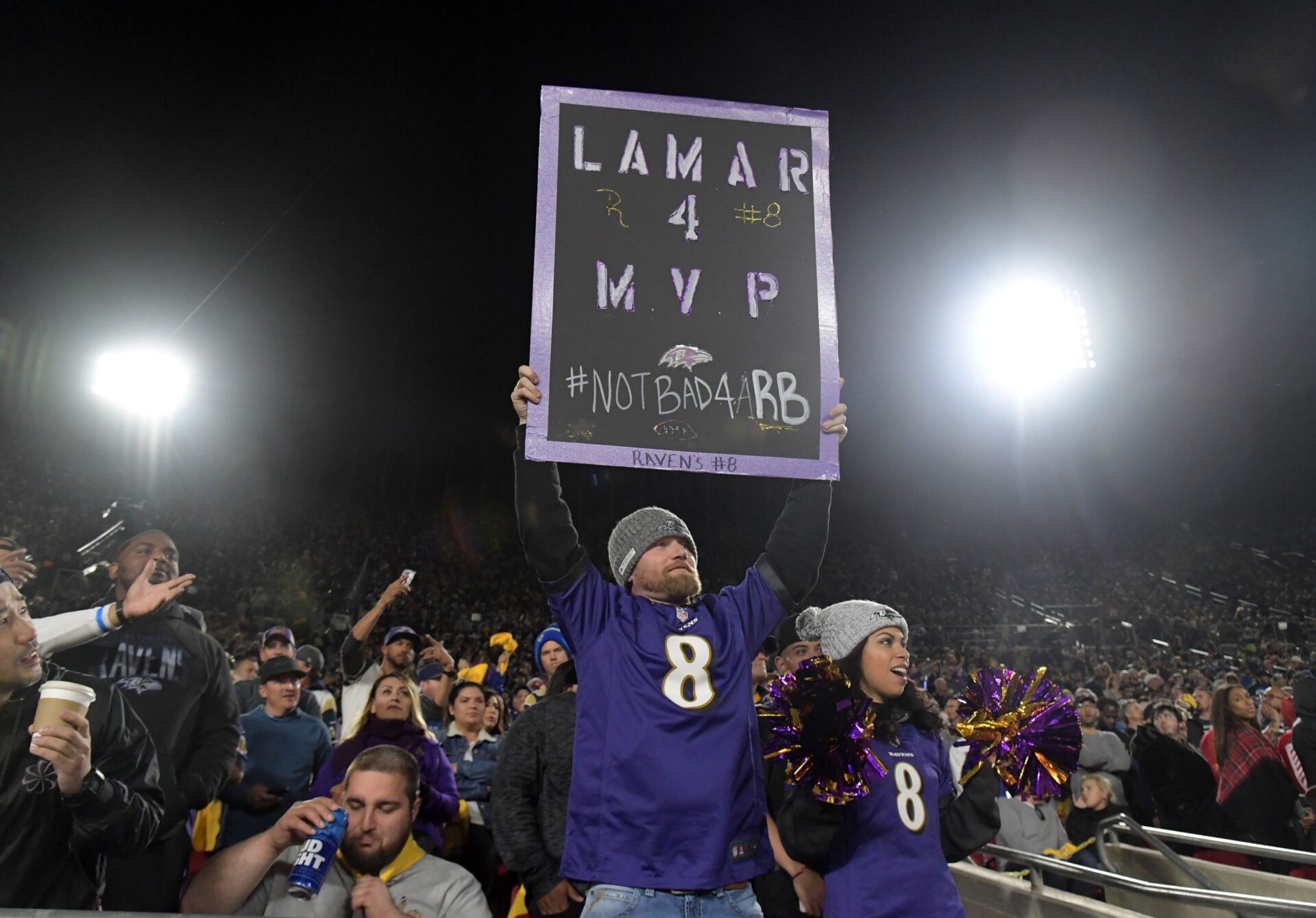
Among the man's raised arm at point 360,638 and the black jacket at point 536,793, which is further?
the man's raised arm at point 360,638

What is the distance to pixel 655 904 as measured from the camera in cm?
178

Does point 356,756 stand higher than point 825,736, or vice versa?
point 825,736

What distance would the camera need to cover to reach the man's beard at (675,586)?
2168 millimetres

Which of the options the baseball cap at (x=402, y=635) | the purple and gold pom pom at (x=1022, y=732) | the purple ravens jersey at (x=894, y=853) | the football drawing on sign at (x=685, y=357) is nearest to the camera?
the purple ravens jersey at (x=894, y=853)

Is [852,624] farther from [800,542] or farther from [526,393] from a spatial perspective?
[526,393]

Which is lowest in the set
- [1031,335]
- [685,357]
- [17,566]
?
[17,566]

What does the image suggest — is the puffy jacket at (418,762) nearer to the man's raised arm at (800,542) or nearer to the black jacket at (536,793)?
the black jacket at (536,793)

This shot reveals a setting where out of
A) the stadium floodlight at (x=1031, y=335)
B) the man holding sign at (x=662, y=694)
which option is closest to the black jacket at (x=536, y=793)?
the man holding sign at (x=662, y=694)

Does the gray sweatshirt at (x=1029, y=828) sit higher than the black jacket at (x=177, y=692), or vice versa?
the black jacket at (x=177, y=692)

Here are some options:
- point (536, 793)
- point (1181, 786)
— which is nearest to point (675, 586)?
point (536, 793)

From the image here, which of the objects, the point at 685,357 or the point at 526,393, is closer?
the point at 526,393

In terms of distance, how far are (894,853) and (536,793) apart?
1123mm

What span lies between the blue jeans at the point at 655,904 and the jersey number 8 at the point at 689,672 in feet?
1.29

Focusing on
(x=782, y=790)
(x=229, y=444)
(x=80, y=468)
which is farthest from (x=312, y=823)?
(x=229, y=444)
